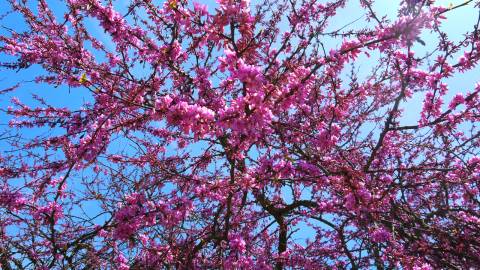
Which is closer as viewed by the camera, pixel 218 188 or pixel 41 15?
pixel 218 188

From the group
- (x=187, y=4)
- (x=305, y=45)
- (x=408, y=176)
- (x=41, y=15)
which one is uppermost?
(x=41, y=15)

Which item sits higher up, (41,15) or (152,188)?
(41,15)

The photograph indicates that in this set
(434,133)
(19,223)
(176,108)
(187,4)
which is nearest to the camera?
(176,108)

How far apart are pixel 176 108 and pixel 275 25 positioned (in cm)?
394

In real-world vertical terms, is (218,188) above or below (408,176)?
below

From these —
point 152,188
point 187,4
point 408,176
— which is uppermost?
point 187,4

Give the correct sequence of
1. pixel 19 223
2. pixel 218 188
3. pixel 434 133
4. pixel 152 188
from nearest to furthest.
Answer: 1. pixel 218 188
2. pixel 152 188
3. pixel 434 133
4. pixel 19 223

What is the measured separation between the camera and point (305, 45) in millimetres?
6129

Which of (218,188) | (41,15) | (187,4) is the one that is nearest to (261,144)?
(218,188)

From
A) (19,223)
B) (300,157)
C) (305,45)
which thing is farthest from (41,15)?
(300,157)

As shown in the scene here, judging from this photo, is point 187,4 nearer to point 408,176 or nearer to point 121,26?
point 121,26

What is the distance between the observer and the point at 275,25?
6527 millimetres

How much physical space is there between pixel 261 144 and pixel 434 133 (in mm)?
2625

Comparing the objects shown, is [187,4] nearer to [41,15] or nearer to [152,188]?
[152,188]
